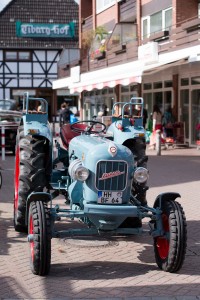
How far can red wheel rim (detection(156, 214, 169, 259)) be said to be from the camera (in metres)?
5.99

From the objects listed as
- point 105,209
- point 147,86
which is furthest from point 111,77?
point 105,209

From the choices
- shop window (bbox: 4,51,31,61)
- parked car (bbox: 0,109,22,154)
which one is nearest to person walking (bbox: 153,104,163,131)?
parked car (bbox: 0,109,22,154)

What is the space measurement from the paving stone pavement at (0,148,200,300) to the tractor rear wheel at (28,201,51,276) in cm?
12

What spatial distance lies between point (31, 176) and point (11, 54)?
4292cm

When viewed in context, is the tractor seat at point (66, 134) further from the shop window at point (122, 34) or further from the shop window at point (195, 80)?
the shop window at point (122, 34)

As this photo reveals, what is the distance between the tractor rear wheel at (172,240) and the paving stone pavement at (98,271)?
12 centimetres

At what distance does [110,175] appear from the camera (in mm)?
5961

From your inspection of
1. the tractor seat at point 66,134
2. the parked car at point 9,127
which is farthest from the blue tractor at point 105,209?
the parked car at point 9,127

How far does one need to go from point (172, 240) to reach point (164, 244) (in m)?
0.34

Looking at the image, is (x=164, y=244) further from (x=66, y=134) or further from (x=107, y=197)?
(x=66, y=134)

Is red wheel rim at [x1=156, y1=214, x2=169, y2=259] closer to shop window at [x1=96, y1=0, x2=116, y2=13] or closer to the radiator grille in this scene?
the radiator grille

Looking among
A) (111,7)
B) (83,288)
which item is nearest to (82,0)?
(111,7)

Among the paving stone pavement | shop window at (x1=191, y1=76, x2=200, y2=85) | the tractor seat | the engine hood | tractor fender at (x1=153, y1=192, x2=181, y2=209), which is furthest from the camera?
shop window at (x1=191, y1=76, x2=200, y2=85)

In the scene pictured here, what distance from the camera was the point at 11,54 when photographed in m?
48.7
